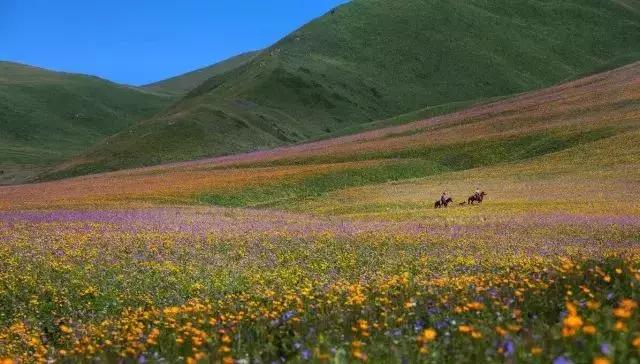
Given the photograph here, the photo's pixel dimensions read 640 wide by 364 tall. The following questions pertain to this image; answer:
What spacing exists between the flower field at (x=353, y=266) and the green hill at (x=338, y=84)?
63.9 m

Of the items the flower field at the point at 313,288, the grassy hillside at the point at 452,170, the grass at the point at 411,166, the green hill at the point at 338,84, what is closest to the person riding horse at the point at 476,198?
the grassy hillside at the point at 452,170

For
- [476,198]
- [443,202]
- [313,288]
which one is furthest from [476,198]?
[313,288]

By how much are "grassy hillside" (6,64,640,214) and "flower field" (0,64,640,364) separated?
1.12ft

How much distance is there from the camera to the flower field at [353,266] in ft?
23.4

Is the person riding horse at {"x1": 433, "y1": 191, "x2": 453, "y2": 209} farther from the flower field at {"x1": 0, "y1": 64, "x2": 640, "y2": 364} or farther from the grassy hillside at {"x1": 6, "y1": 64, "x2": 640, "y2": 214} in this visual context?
the flower field at {"x1": 0, "y1": 64, "x2": 640, "y2": 364}

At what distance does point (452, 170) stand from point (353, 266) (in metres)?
45.1

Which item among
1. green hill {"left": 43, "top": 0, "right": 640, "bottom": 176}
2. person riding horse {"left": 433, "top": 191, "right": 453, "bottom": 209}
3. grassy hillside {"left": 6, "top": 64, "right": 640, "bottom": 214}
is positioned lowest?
person riding horse {"left": 433, "top": 191, "right": 453, "bottom": 209}

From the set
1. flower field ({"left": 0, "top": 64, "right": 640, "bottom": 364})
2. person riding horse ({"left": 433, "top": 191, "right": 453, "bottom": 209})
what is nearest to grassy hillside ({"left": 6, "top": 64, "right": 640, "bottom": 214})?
flower field ({"left": 0, "top": 64, "right": 640, "bottom": 364})

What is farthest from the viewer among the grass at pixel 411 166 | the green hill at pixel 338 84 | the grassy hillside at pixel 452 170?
the green hill at pixel 338 84

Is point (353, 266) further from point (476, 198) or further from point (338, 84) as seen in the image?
point (338, 84)

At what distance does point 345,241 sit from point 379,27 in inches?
7237

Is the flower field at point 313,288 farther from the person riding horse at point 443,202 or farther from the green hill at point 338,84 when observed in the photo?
the green hill at point 338,84

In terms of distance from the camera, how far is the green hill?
126000 millimetres

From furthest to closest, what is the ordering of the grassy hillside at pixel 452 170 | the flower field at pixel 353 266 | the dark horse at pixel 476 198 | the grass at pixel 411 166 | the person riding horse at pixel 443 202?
the grass at pixel 411 166
the grassy hillside at pixel 452 170
the dark horse at pixel 476 198
the person riding horse at pixel 443 202
the flower field at pixel 353 266
